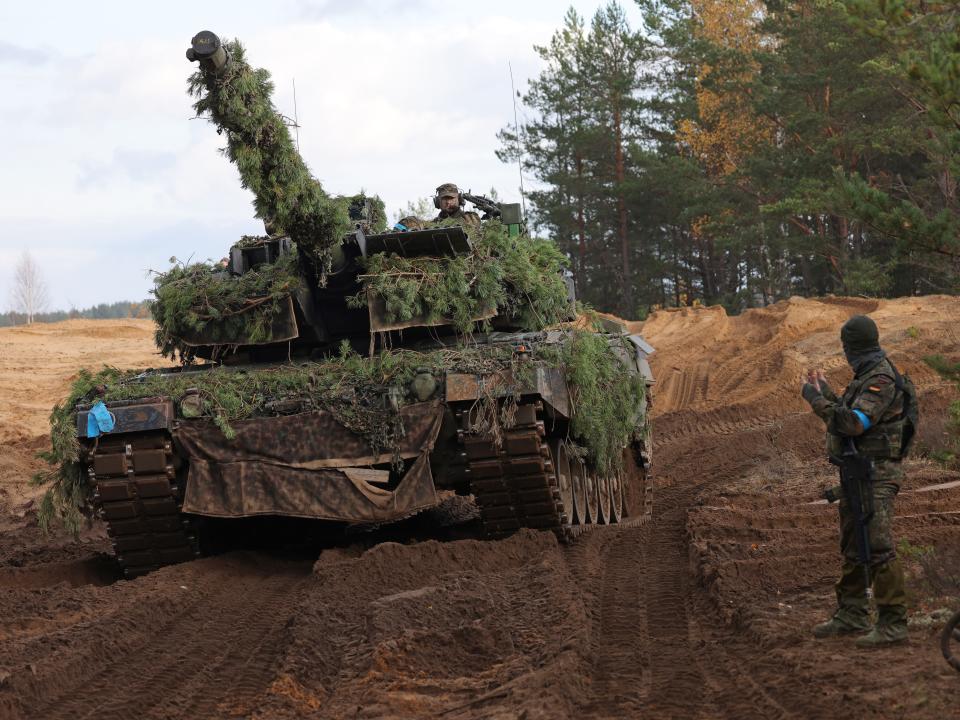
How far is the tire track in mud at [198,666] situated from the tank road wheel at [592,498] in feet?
11.4

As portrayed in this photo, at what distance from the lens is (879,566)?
19.0 ft

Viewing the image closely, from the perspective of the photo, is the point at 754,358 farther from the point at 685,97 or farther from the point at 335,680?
the point at 335,680

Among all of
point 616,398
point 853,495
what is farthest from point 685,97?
point 853,495

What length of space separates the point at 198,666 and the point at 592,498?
18.4ft

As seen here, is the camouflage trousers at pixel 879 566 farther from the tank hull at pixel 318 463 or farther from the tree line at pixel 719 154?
the tree line at pixel 719 154

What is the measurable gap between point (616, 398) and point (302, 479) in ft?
9.86

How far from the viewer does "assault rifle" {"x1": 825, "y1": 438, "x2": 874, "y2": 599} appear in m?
5.82

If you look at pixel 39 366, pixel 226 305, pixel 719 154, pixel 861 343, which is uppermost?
pixel 719 154

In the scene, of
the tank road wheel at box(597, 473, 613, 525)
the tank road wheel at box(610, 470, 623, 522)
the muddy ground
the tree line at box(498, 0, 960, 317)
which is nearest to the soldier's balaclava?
the muddy ground

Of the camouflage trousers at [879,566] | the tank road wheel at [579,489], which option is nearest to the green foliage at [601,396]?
the tank road wheel at [579,489]

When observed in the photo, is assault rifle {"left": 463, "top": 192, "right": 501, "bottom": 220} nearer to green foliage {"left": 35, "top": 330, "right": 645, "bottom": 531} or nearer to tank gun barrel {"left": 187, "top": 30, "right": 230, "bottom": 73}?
green foliage {"left": 35, "top": 330, "right": 645, "bottom": 531}

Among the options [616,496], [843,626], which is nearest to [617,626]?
[843,626]

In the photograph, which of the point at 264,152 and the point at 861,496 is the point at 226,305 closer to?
the point at 264,152

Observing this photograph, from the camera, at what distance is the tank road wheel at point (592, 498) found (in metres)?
11.3
